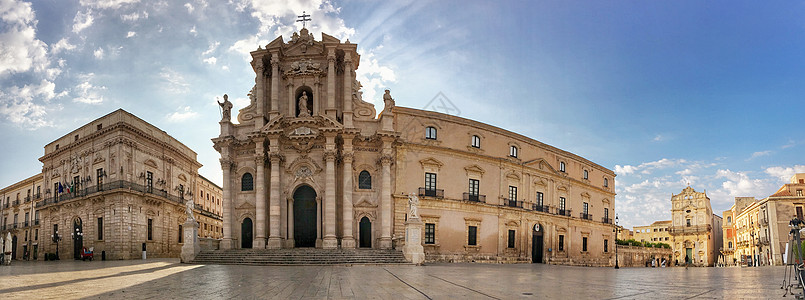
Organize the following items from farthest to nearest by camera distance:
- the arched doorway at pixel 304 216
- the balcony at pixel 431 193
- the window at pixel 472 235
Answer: the window at pixel 472 235 → the balcony at pixel 431 193 → the arched doorway at pixel 304 216

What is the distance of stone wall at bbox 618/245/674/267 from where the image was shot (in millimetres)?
52906

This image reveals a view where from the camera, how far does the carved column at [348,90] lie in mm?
32741

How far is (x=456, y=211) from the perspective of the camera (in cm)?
3584

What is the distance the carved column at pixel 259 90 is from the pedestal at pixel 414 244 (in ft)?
38.5

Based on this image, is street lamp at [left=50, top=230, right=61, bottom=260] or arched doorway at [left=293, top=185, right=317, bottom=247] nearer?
arched doorway at [left=293, top=185, right=317, bottom=247]

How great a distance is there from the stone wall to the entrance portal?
14.4m

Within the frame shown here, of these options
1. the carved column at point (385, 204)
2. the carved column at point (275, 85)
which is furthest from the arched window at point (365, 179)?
the carved column at point (275, 85)

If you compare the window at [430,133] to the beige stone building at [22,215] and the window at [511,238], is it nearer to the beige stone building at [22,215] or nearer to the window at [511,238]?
the window at [511,238]

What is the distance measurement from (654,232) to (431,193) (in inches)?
3166

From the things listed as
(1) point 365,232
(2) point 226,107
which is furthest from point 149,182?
(1) point 365,232

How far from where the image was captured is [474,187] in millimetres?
37062

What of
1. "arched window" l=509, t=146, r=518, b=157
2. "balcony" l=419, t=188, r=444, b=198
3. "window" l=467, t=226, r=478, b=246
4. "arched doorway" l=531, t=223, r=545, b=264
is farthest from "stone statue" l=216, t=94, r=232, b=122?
"arched doorway" l=531, t=223, r=545, b=264

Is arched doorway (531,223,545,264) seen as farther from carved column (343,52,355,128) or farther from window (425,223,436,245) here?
carved column (343,52,355,128)

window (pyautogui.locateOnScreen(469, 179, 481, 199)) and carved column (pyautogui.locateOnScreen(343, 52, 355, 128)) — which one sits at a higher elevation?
carved column (pyautogui.locateOnScreen(343, 52, 355, 128))
